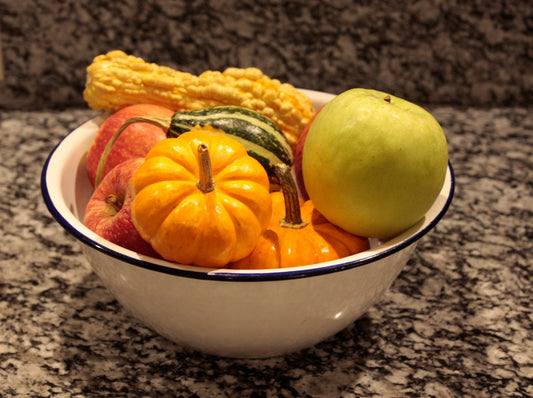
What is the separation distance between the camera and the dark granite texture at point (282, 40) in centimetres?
133

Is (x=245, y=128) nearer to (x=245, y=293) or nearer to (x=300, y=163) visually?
(x=300, y=163)

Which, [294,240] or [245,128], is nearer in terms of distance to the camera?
[294,240]

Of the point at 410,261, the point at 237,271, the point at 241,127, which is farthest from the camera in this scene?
the point at 410,261

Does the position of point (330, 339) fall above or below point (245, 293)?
below

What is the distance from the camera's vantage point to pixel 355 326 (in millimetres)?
879

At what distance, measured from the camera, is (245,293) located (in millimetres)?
639

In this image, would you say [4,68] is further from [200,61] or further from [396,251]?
[396,251]

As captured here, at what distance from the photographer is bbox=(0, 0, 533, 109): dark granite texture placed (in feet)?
4.37

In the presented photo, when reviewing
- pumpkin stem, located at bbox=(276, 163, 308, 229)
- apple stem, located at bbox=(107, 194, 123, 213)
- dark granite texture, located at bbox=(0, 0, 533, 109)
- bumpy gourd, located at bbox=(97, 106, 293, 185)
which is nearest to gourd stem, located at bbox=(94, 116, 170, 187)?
bumpy gourd, located at bbox=(97, 106, 293, 185)

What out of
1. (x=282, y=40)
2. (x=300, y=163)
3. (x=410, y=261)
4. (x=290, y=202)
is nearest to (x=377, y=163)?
(x=290, y=202)

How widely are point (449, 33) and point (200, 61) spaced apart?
59 cm

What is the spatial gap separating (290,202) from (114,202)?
0.24 m

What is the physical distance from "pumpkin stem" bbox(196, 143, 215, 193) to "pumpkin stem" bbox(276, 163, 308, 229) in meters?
0.12

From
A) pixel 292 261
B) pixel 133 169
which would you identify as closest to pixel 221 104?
pixel 133 169
